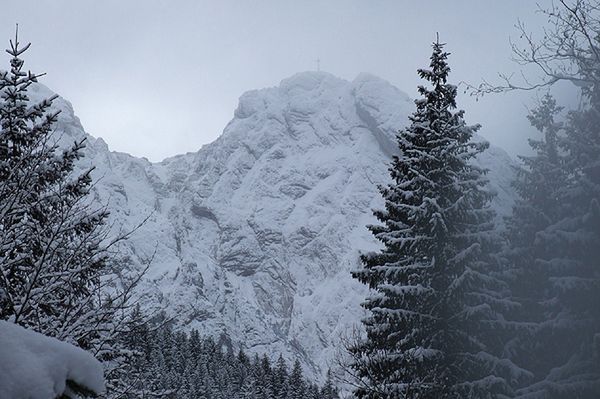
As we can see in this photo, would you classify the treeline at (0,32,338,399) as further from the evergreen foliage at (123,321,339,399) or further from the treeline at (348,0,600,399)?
the evergreen foliage at (123,321,339,399)

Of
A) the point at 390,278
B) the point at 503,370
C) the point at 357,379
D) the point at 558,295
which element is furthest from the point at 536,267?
the point at 357,379

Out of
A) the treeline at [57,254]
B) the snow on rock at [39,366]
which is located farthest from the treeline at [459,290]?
the snow on rock at [39,366]

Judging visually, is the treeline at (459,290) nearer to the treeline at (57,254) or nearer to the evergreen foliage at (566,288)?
the evergreen foliage at (566,288)

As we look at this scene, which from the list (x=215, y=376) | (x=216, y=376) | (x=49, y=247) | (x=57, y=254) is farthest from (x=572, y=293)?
(x=215, y=376)

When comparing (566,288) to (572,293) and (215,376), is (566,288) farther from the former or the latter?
(215,376)

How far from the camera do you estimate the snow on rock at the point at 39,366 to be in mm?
2490

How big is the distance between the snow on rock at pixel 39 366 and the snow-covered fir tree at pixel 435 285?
829 cm

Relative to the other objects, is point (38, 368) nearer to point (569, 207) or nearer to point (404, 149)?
point (404, 149)

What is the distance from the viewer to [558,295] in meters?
13.4

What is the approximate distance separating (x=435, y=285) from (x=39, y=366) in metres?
Result: 9.97

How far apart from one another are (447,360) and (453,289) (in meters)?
1.58

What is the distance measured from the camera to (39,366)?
2607 millimetres

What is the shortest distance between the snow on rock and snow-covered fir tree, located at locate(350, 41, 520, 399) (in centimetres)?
829

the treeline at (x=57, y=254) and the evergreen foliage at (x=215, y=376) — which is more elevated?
the evergreen foliage at (x=215, y=376)
